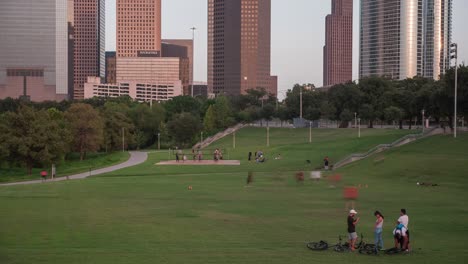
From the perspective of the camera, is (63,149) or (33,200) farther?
(63,149)

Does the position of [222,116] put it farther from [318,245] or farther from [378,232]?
[378,232]

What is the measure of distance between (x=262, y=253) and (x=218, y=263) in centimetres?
232

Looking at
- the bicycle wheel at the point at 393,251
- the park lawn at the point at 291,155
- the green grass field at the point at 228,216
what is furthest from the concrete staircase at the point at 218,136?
the bicycle wheel at the point at 393,251

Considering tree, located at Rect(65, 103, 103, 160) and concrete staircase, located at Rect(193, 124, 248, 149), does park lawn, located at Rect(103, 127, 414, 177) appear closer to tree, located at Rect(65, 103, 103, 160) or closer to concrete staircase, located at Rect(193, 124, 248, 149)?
concrete staircase, located at Rect(193, 124, 248, 149)

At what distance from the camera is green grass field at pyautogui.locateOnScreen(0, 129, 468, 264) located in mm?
24359

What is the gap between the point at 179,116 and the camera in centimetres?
13450

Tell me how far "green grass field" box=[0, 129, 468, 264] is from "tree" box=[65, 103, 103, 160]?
4584cm

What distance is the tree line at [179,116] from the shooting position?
8188 cm

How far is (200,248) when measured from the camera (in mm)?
25328

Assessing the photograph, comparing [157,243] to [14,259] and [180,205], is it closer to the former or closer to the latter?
[14,259]

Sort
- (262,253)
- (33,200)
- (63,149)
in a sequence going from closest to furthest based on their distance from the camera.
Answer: (262,253)
(33,200)
(63,149)

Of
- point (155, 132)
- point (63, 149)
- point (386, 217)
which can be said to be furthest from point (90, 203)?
point (155, 132)

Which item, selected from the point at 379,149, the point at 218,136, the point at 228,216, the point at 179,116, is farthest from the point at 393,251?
the point at 179,116

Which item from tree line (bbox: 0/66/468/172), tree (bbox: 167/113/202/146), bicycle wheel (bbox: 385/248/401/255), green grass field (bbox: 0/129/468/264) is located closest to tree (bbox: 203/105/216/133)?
tree line (bbox: 0/66/468/172)
